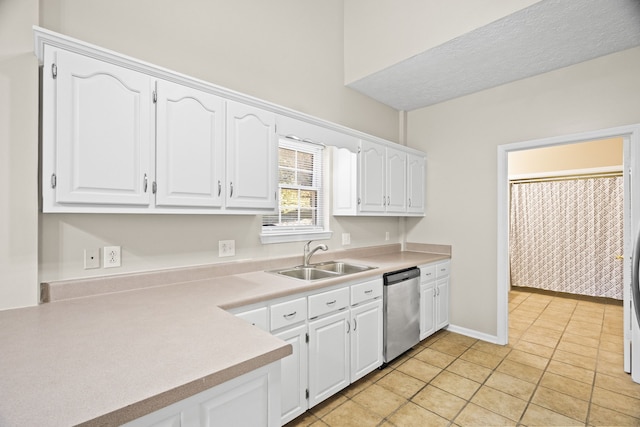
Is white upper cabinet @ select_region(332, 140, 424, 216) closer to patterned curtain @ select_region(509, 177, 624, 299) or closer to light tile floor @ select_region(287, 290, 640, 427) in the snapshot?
light tile floor @ select_region(287, 290, 640, 427)

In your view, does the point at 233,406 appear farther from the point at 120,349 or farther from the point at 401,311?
the point at 401,311

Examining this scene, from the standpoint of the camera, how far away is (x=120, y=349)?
3.45ft

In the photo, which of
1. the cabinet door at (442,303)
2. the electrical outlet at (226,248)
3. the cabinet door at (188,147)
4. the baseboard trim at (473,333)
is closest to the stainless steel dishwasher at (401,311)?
the cabinet door at (442,303)

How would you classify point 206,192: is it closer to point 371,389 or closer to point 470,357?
point 371,389

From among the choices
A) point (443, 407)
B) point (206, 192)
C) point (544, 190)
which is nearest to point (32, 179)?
point (206, 192)

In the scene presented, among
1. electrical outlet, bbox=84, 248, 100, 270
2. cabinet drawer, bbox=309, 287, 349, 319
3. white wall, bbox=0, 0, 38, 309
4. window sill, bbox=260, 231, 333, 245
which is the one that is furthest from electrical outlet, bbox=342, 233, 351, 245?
white wall, bbox=0, 0, 38, 309

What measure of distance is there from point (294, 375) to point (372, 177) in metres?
1.96

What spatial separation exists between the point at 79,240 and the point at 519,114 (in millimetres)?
3875

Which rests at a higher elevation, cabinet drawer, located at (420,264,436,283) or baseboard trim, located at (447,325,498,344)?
cabinet drawer, located at (420,264,436,283)

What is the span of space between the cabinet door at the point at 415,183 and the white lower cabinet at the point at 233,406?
9.30 feet

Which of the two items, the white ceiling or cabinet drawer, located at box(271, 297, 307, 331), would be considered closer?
cabinet drawer, located at box(271, 297, 307, 331)

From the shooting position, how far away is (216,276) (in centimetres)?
218

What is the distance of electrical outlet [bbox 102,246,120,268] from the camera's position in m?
1.77

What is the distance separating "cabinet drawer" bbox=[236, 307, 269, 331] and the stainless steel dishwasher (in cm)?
122
